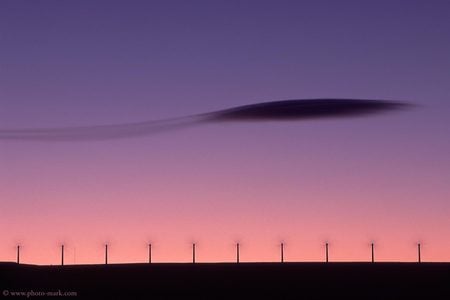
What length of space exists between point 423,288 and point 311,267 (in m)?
17.9

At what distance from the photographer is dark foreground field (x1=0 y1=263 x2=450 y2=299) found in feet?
308

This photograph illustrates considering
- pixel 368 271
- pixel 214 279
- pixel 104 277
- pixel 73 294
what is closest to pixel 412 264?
pixel 368 271

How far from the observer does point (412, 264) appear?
117m

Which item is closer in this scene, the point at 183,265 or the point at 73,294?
the point at 73,294

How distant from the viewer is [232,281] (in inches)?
4040

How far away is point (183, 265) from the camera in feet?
378

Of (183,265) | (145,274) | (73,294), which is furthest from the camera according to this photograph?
(183,265)

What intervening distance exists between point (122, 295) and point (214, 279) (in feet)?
47.6

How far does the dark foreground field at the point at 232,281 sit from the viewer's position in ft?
308

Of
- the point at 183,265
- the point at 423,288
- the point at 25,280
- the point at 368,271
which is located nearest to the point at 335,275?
the point at 368,271

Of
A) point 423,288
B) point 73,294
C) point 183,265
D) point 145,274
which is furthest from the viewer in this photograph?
point 183,265

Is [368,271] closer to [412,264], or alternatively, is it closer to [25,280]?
[412,264]

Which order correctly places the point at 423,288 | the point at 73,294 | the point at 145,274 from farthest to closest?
the point at 145,274 < the point at 423,288 < the point at 73,294

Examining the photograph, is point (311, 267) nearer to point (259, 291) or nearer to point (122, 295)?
point (259, 291)
